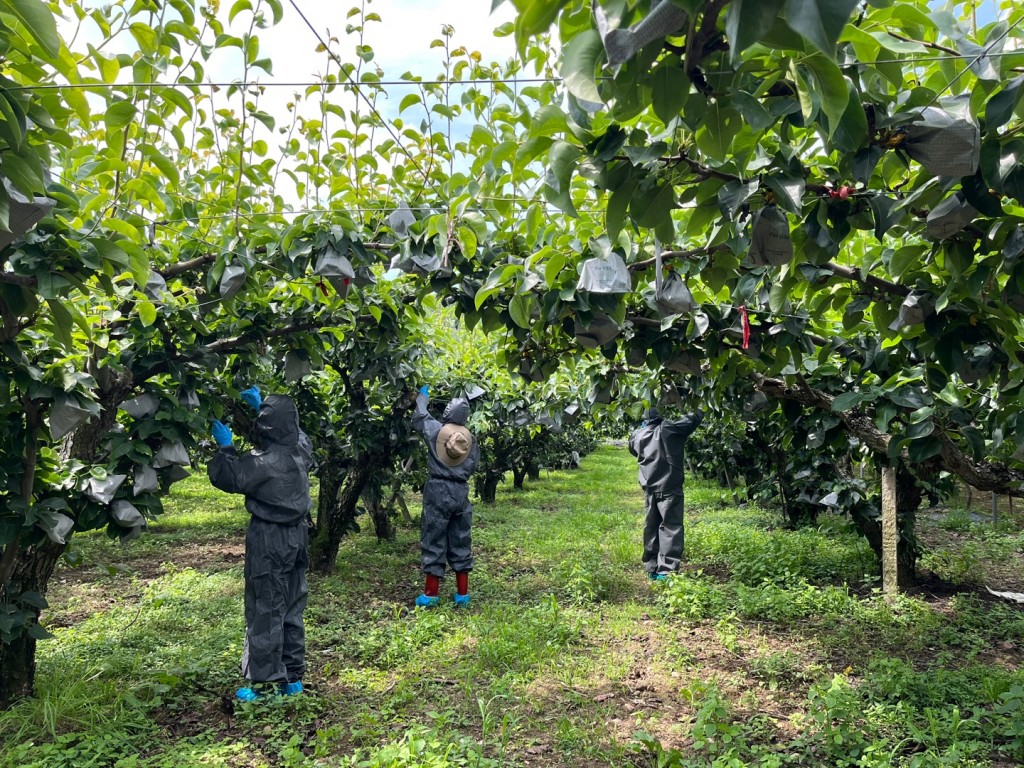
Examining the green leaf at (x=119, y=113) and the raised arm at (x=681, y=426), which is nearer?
the green leaf at (x=119, y=113)

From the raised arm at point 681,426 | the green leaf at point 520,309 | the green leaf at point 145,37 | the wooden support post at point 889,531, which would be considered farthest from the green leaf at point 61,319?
the raised arm at point 681,426

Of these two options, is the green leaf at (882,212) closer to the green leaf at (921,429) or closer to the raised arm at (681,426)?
the green leaf at (921,429)

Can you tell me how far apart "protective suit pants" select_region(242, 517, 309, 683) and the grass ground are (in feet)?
0.66

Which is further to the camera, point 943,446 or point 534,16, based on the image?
point 943,446

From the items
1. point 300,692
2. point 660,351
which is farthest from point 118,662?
point 660,351

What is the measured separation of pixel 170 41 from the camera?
1942 mm

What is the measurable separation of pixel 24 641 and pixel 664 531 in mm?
5037

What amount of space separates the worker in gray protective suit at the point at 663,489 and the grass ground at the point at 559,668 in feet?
1.07

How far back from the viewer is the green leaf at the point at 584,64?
92 cm

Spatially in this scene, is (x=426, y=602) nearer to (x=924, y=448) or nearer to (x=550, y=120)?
(x=924, y=448)

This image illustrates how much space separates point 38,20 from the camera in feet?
3.68

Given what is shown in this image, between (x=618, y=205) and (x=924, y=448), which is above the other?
(x=618, y=205)

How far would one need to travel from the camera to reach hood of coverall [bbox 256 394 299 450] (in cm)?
400

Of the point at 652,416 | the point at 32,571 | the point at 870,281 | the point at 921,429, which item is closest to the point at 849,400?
the point at 921,429
